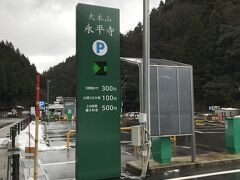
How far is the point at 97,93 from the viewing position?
8.66 meters

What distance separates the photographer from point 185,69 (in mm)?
10711

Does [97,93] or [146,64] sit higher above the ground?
[146,64]

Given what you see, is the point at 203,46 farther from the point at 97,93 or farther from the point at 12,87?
the point at 97,93

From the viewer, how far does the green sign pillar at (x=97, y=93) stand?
846cm

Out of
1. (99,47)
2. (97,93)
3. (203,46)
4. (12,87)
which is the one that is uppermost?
(203,46)

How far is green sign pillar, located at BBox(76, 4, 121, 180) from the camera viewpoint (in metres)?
8.46

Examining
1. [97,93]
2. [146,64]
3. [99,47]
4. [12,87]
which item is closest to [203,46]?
[12,87]

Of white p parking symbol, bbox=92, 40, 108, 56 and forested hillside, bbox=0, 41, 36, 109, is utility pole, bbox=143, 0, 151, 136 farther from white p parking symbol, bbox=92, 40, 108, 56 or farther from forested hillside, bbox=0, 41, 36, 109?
forested hillside, bbox=0, 41, 36, 109

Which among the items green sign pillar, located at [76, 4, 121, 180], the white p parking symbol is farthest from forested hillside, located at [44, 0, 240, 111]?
the white p parking symbol

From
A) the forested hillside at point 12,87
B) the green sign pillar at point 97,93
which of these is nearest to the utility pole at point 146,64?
the green sign pillar at point 97,93

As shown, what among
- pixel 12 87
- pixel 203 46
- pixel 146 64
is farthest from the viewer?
pixel 12 87

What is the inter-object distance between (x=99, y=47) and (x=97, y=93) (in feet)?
3.89

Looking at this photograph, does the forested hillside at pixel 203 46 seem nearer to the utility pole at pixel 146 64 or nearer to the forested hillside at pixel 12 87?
the forested hillside at pixel 12 87

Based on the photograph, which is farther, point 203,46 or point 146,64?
point 203,46
